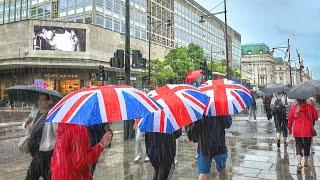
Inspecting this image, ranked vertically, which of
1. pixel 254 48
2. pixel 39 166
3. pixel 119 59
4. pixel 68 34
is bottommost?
pixel 39 166

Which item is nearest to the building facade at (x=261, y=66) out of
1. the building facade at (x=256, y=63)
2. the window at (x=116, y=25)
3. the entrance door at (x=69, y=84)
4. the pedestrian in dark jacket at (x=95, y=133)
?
the building facade at (x=256, y=63)

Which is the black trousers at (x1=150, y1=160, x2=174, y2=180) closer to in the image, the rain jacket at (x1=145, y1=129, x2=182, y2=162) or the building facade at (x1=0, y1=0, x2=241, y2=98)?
the rain jacket at (x1=145, y1=129, x2=182, y2=162)

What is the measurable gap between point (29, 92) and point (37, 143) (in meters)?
0.62

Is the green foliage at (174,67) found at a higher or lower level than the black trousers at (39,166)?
higher

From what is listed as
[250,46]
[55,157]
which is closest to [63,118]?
[55,157]

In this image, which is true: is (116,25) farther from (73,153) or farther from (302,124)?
(73,153)

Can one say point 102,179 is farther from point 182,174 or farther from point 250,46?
point 250,46

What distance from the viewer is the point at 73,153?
3.64 m

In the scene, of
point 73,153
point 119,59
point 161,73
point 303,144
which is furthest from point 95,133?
point 161,73

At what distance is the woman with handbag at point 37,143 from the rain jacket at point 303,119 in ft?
15.8

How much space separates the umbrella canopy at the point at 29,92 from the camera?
4699mm

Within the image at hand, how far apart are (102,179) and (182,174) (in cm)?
155

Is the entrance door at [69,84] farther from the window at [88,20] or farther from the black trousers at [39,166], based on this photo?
the black trousers at [39,166]

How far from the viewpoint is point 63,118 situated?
331 cm
